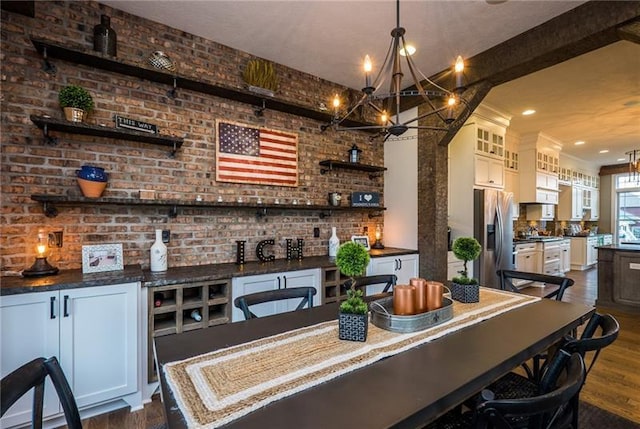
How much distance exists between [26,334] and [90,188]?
0.99 m

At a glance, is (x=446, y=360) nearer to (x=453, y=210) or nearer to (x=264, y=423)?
(x=264, y=423)

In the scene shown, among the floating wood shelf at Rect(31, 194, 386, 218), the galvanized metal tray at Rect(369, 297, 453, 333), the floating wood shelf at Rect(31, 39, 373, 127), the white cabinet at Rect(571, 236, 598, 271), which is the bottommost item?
the white cabinet at Rect(571, 236, 598, 271)

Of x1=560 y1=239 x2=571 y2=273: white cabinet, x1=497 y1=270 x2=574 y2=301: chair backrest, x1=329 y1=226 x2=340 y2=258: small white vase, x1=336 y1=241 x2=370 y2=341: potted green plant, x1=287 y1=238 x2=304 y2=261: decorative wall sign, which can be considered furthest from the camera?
x1=560 y1=239 x2=571 y2=273: white cabinet

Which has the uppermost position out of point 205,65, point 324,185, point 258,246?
point 205,65

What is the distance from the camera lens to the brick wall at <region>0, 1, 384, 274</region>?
2.13 m

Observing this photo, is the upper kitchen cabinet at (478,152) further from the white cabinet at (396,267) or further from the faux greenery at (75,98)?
A: the faux greenery at (75,98)

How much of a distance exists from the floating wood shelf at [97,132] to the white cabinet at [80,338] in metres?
1.13

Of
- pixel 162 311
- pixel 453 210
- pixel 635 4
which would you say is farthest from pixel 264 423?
pixel 453 210

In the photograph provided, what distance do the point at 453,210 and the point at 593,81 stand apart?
221 centimetres

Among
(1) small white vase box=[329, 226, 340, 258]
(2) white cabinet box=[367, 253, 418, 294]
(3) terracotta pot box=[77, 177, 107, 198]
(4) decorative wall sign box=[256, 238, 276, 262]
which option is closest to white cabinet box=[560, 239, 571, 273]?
(2) white cabinet box=[367, 253, 418, 294]

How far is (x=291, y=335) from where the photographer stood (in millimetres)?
1386

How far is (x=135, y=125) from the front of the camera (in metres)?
2.47

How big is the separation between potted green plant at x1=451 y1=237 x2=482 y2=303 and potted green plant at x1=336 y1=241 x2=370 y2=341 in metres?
0.89

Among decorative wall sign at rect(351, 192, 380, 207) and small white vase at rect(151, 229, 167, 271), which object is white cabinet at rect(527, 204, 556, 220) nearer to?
decorative wall sign at rect(351, 192, 380, 207)
